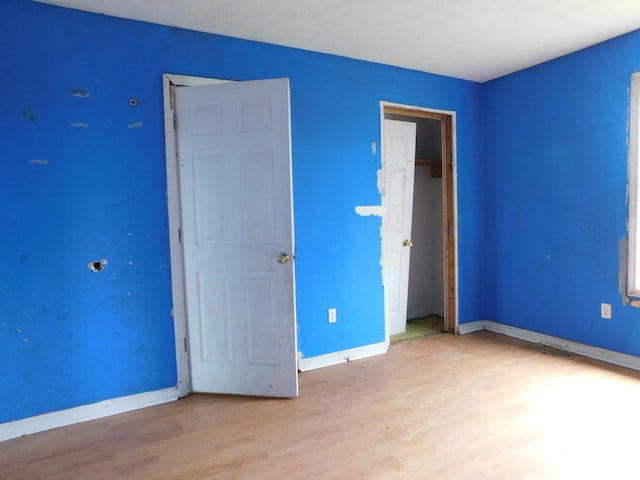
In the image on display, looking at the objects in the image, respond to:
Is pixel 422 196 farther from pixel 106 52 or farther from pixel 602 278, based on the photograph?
pixel 106 52

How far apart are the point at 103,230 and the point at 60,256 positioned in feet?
0.91

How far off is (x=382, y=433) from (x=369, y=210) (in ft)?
5.90

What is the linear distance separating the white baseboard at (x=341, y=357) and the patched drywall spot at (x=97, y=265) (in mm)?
1593

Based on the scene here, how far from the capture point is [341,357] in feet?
10.4

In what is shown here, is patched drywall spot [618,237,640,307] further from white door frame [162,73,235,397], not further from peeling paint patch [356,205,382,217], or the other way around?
white door frame [162,73,235,397]

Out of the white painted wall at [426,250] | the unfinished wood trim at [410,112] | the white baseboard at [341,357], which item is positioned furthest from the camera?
the white painted wall at [426,250]

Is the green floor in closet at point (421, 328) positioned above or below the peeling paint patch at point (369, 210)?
below

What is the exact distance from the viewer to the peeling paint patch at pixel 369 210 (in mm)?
3246

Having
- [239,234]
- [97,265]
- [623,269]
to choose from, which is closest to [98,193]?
[97,265]

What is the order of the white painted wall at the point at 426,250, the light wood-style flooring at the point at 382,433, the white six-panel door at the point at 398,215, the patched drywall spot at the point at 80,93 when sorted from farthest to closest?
the white painted wall at the point at 426,250 → the white six-panel door at the point at 398,215 → the patched drywall spot at the point at 80,93 → the light wood-style flooring at the point at 382,433

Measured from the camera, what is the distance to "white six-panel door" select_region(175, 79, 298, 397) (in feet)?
8.19

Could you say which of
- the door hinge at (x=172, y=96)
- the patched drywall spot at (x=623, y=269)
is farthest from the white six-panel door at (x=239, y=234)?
the patched drywall spot at (x=623, y=269)

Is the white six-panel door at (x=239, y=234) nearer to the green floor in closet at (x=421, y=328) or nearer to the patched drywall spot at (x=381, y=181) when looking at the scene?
the patched drywall spot at (x=381, y=181)

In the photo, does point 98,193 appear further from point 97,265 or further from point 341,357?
point 341,357
